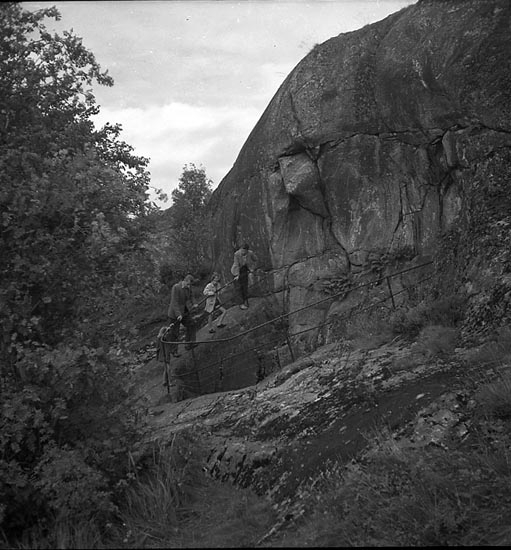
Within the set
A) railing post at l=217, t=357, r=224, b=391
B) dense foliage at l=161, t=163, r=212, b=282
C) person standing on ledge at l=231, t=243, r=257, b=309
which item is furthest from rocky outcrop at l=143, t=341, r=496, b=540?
dense foliage at l=161, t=163, r=212, b=282

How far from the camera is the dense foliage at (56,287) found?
588 centimetres

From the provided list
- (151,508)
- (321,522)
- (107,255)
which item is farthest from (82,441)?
(321,522)

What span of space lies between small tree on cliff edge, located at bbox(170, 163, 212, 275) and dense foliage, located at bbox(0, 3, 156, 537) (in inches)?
651

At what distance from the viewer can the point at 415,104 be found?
1455cm

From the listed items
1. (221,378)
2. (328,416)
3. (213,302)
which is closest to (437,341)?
(328,416)

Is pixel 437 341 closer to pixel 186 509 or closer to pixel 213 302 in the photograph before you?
pixel 186 509

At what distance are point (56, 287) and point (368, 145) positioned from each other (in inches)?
455

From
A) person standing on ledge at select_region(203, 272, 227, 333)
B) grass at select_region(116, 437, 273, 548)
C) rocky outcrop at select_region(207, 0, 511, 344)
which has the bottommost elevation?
grass at select_region(116, 437, 273, 548)

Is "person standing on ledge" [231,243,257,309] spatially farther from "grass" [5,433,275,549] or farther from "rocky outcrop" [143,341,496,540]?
"grass" [5,433,275,549]

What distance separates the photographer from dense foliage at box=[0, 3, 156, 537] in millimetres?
5879

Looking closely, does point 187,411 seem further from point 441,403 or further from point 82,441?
point 441,403

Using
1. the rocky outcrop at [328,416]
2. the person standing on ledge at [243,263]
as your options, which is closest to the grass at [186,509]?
the rocky outcrop at [328,416]

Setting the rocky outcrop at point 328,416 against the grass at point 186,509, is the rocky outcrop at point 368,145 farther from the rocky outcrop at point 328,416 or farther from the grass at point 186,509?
the grass at point 186,509

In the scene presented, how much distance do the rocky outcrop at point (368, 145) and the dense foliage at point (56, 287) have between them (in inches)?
301
